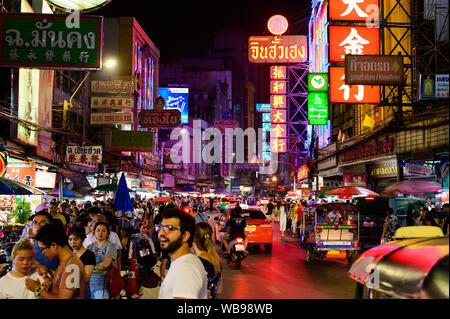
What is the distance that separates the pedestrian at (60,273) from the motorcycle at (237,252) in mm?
9294

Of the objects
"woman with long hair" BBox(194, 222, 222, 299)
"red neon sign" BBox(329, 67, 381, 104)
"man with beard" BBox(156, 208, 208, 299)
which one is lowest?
"woman with long hair" BBox(194, 222, 222, 299)

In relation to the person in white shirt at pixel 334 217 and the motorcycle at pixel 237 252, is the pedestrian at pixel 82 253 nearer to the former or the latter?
the motorcycle at pixel 237 252

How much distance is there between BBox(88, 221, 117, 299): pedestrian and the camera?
21.8 feet

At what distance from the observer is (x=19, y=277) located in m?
4.85

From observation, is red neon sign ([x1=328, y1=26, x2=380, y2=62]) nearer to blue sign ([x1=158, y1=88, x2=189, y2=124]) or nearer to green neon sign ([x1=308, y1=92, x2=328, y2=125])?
green neon sign ([x1=308, y1=92, x2=328, y2=125])

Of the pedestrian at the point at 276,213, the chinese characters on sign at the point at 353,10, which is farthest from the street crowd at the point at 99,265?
the pedestrian at the point at 276,213

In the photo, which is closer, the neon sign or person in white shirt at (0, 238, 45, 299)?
person in white shirt at (0, 238, 45, 299)

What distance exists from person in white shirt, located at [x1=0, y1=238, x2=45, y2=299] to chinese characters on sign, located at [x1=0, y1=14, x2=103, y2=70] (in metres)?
7.20

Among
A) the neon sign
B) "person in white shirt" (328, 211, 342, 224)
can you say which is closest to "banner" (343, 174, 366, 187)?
"person in white shirt" (328, 211, 342, 224)

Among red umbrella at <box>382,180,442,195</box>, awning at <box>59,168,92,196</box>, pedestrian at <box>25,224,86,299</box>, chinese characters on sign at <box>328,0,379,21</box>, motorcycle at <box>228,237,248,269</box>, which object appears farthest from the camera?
awning at <box>59,168,92,196</box>

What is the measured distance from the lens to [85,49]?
1148 centimetres

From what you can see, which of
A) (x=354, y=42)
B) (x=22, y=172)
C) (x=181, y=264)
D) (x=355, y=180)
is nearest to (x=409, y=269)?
(x=181, y=264)

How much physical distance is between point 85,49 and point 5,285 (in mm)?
7876
